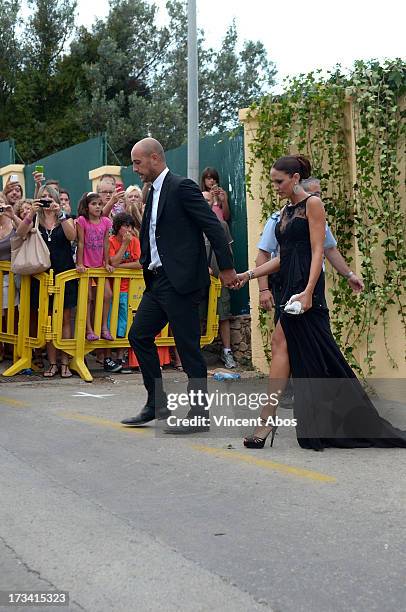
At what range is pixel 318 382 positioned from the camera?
684 cm

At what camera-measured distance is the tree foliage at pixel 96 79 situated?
4156 cm

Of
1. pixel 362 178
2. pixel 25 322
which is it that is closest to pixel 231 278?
pixel 362 178

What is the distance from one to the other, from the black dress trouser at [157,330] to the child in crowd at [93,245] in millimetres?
3564

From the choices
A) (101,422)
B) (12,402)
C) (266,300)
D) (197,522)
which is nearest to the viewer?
(197,522)

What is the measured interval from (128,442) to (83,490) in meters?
1.40

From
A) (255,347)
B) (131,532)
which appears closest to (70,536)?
(131,532)

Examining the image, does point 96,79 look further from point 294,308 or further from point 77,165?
point 294,308

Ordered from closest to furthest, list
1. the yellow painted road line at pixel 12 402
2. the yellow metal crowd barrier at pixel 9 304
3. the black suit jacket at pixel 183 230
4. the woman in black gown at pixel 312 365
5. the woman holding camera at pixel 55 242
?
the woman in black gown at pixel 312 365 → the black suit jacket at pixel 183 230 → the yellow painted road line at pixel 12 402 → the woman holding camera at pixel 55 242 → the yellow metal crowd barrier at pixel 9 304

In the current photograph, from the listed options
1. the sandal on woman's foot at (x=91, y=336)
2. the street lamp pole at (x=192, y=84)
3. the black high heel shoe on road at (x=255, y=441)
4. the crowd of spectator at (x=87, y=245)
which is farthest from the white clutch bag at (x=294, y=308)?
the street lamp pole at (x=192, y=84)

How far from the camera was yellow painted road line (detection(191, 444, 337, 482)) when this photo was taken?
237 inches

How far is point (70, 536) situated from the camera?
15.9 ft

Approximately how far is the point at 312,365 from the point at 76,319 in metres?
4.59

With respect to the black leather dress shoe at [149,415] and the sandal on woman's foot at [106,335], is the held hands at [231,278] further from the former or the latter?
the sandal on woman's foot at [106,335]
